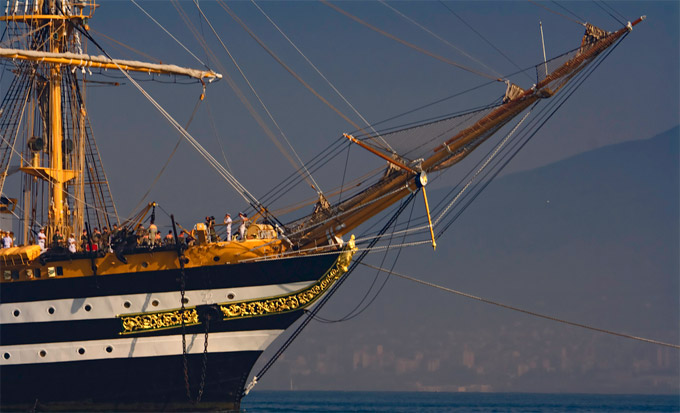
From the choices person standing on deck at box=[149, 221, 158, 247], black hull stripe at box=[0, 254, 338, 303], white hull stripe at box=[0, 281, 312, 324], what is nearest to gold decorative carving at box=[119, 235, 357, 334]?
white hull stripe at box=[0, 281, 312, 324]

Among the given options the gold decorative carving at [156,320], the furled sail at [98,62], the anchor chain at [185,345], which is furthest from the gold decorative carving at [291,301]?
the furled sail at [98,62]

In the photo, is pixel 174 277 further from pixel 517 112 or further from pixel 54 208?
pixel 517 112

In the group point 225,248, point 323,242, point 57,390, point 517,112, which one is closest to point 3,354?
point 57,390

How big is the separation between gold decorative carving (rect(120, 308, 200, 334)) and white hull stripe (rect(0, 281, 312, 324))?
0.57ft

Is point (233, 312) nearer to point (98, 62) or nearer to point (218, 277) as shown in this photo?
point (218, 277)

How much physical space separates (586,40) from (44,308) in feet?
66.6

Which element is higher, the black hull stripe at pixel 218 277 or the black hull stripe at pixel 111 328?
the black hull stripe at pixel 218 277

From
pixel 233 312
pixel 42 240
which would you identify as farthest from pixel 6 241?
pixel 233 312

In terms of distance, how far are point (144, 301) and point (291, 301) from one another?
4.92m

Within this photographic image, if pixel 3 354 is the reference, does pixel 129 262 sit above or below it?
above

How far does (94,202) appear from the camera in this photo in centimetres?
4812

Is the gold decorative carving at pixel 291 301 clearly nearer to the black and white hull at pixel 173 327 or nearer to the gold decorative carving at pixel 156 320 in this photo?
the black and white hull at pixel 173 327

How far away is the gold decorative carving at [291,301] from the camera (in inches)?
1531

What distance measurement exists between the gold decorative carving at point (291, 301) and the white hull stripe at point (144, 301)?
0.61 feet
